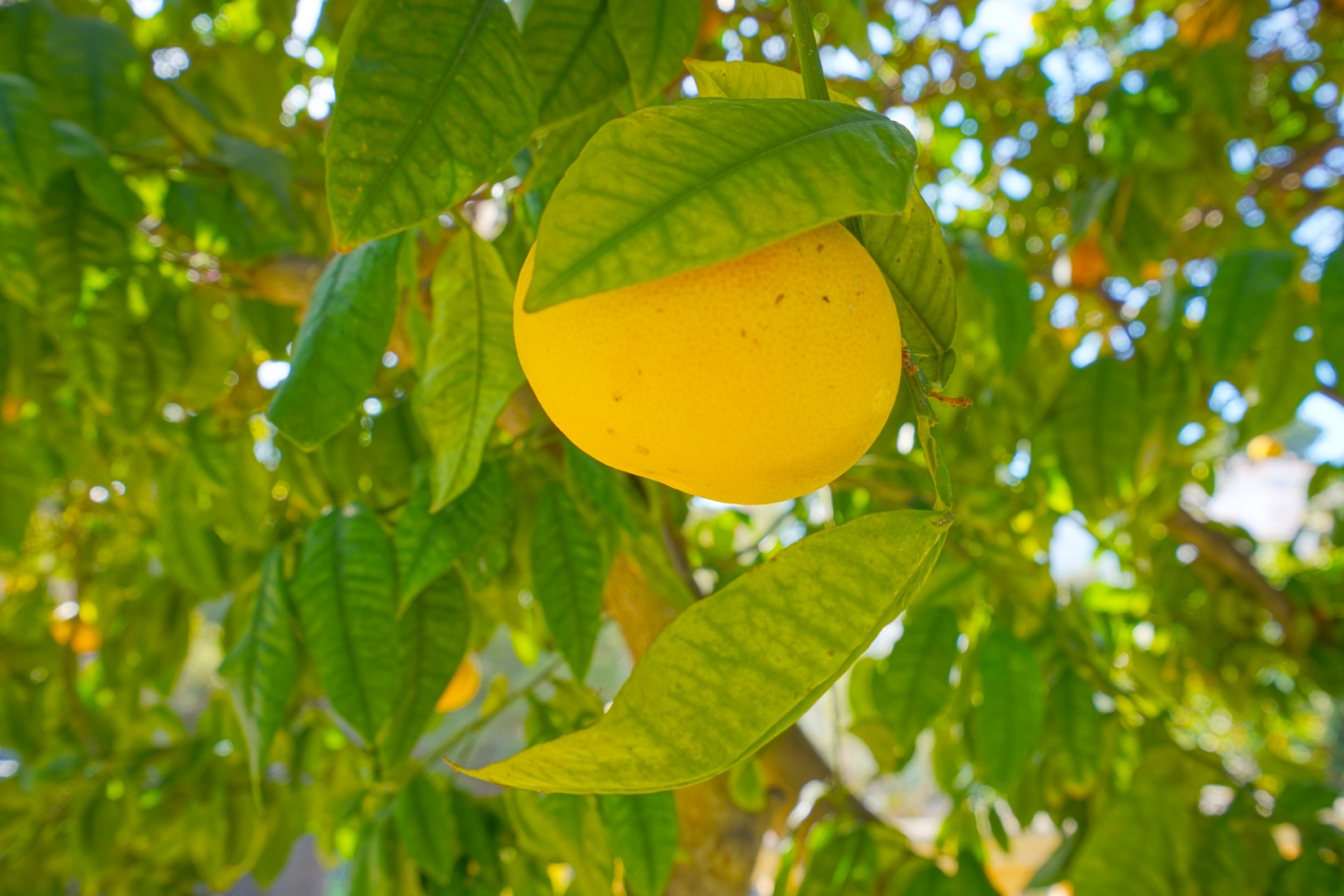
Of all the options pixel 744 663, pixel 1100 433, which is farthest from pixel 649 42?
pixel 1100 433

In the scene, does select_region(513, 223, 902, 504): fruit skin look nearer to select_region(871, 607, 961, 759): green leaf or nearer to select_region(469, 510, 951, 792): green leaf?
select_region(469, 510, 951, 792): green leaf

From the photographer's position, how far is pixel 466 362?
0.45 metres

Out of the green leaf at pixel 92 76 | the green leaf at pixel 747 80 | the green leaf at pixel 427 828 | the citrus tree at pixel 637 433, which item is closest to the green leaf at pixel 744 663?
the citrus tree at pixel 637 433

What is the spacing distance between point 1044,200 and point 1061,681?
3.37ft

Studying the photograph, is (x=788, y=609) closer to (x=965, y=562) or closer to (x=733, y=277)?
(x=733, y=277)

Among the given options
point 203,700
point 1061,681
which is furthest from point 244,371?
point 203,700

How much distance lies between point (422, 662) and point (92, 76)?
524 mm

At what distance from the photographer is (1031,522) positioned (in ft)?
4.14

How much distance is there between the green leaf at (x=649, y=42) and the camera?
0.39 m

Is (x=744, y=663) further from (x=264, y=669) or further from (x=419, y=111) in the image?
(x=264, y=669)

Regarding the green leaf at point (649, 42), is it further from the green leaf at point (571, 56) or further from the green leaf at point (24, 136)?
the green leaf at point (24, 136)

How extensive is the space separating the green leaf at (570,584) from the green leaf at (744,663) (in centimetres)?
35

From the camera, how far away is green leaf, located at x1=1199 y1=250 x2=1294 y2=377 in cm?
71

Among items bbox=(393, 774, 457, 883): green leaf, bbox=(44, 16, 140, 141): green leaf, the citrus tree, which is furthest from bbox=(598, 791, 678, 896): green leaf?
bbox=(44, 16, 140, 141): green leaf
